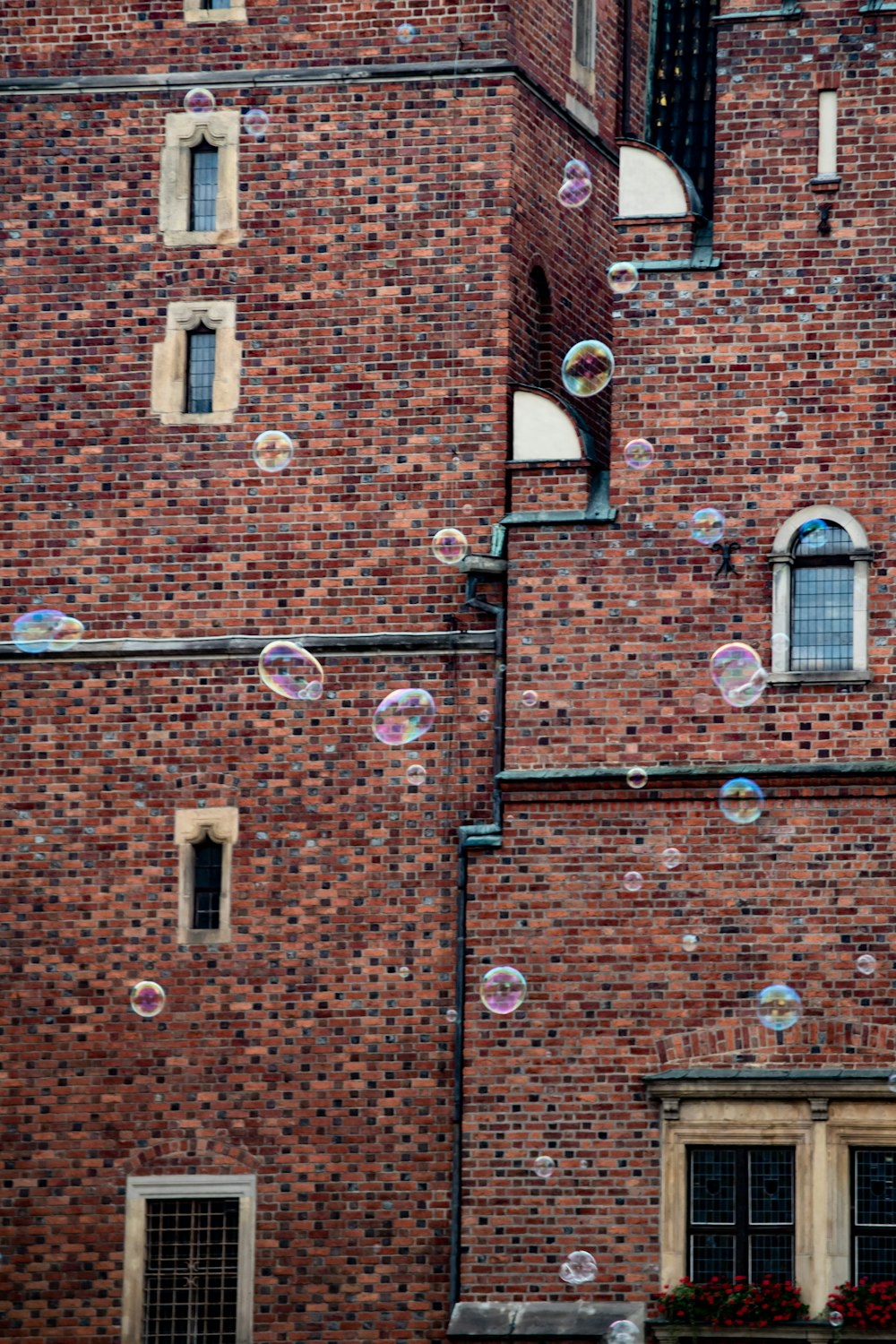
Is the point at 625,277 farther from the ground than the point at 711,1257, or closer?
farther from the ground

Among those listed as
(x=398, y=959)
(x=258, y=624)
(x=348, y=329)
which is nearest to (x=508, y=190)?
(x=348, y=329)

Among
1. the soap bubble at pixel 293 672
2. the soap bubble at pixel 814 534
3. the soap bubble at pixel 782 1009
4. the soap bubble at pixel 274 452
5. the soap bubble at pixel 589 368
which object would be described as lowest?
the soap bubble at pixel 782 1009

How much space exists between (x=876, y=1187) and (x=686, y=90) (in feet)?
40.4

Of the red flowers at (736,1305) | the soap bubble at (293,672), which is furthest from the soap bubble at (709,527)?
the red flowers at (736,1305)

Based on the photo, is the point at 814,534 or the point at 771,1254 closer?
the point at 771,1254

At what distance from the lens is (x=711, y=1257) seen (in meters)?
27.9

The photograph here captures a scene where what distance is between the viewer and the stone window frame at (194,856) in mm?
29672

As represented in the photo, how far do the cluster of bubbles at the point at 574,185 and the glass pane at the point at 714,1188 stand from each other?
8780 millimetres

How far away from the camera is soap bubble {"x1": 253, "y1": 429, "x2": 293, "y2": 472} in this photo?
30484 mm

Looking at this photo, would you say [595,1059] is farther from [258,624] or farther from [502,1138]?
[258,624]

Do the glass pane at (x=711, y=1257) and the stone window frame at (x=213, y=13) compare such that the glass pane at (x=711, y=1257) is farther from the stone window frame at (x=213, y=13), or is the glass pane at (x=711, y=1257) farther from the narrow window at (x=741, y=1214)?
the stone window frame at (x=213, y=13)

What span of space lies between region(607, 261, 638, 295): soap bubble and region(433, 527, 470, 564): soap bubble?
7.95 feet

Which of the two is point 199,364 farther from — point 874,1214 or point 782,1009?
point 874,1214

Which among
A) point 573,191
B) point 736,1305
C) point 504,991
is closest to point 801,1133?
point 736,1305
